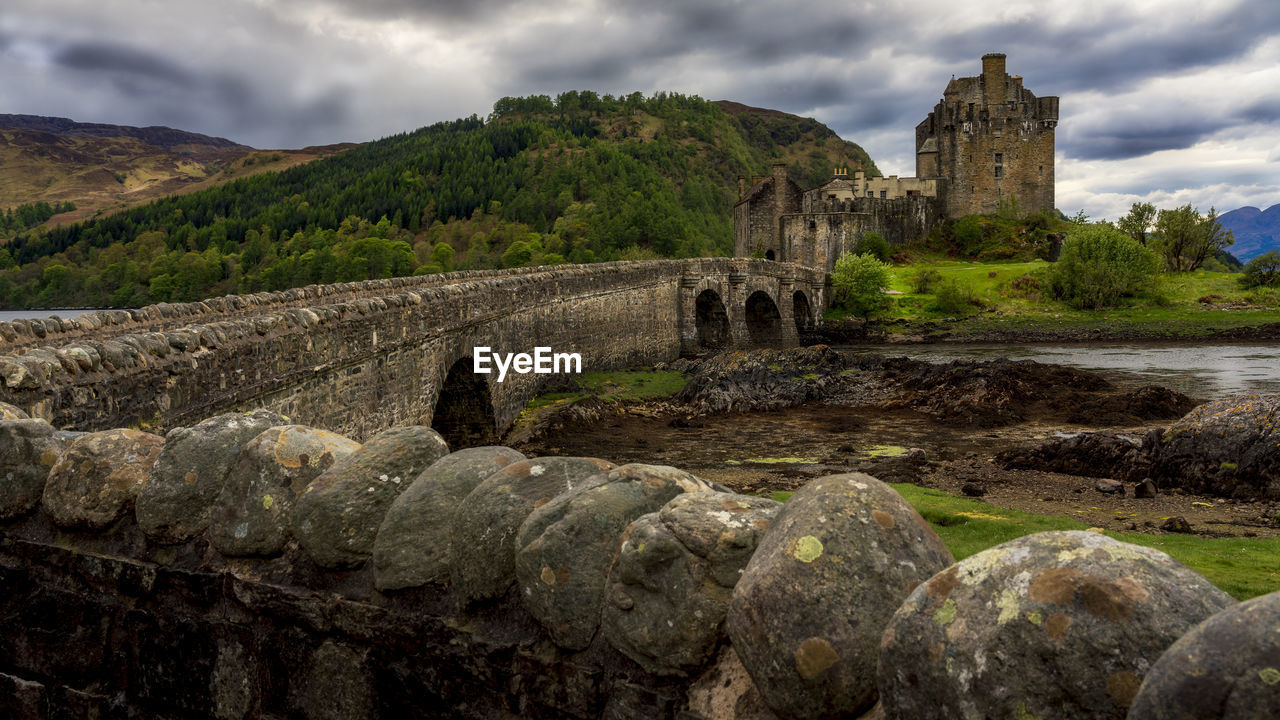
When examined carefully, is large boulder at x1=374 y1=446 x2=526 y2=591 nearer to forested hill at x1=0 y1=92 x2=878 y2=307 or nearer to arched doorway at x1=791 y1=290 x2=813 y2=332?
arched doorway at x1=791 y1=290 x2=813 y2=332

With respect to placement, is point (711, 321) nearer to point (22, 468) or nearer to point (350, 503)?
point (22, 468)

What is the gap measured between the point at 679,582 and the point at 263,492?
1.83 metres

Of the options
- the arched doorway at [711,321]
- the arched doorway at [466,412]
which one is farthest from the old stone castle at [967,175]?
the arched doorway at [466,412]

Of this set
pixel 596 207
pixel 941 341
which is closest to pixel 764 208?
pixel 941 341

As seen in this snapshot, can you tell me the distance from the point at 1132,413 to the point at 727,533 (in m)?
22.6

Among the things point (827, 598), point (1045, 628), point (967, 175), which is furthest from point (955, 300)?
point (1045, 628)

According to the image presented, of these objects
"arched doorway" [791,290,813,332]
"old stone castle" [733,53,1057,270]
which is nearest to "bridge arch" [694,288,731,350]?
"arched doorway" [791,290,813,332]

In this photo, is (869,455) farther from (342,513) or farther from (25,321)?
(342,513)

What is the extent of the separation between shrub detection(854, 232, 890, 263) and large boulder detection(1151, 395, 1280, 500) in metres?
47.0

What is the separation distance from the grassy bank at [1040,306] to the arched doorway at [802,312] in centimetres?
196

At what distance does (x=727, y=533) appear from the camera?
8.42ft

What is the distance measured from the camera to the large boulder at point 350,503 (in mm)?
3225

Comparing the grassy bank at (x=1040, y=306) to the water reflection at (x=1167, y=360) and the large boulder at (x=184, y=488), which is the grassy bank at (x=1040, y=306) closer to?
the water reflection at (x=1167, y=360)

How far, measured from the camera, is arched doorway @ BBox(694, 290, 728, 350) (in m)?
42.8
